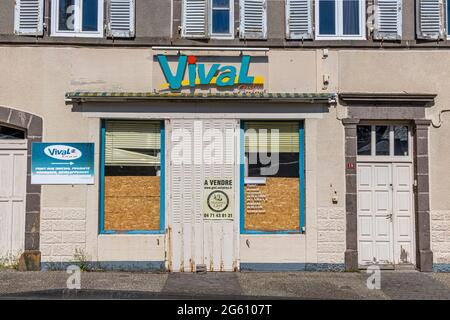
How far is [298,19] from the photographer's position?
10047 millimetres

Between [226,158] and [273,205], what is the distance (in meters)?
1.23

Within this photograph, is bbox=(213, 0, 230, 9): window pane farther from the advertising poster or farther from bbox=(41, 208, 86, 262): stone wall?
bbox=(41, 208, 86, 262): stone wall

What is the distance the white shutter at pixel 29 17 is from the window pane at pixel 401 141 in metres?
6.85

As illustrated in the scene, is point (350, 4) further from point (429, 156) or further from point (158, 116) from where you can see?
point (158, 116)

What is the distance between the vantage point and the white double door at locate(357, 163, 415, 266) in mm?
10008

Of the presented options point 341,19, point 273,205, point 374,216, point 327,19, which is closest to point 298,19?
point 327,19

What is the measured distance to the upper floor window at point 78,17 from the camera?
9.98 m

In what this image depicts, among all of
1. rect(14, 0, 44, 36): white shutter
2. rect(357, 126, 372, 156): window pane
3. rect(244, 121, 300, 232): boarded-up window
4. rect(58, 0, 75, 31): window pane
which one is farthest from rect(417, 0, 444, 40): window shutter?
rect(14, 0, 44, 36): white shutter

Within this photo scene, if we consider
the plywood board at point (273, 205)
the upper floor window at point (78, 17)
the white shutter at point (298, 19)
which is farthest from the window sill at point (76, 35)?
the plywood board at point (273, 205)

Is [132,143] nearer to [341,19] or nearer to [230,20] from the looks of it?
[230,20]

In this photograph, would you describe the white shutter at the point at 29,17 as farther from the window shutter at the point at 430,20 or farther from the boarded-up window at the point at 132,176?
the window shutter at the point at 430,20

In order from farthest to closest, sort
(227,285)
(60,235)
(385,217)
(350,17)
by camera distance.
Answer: (350,17) → (385,217) → (60,235) → (227,285)

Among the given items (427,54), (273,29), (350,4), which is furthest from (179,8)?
(427,54)

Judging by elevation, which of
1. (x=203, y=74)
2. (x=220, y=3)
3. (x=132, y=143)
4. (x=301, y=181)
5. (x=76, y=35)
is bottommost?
(x=301, y=181)
